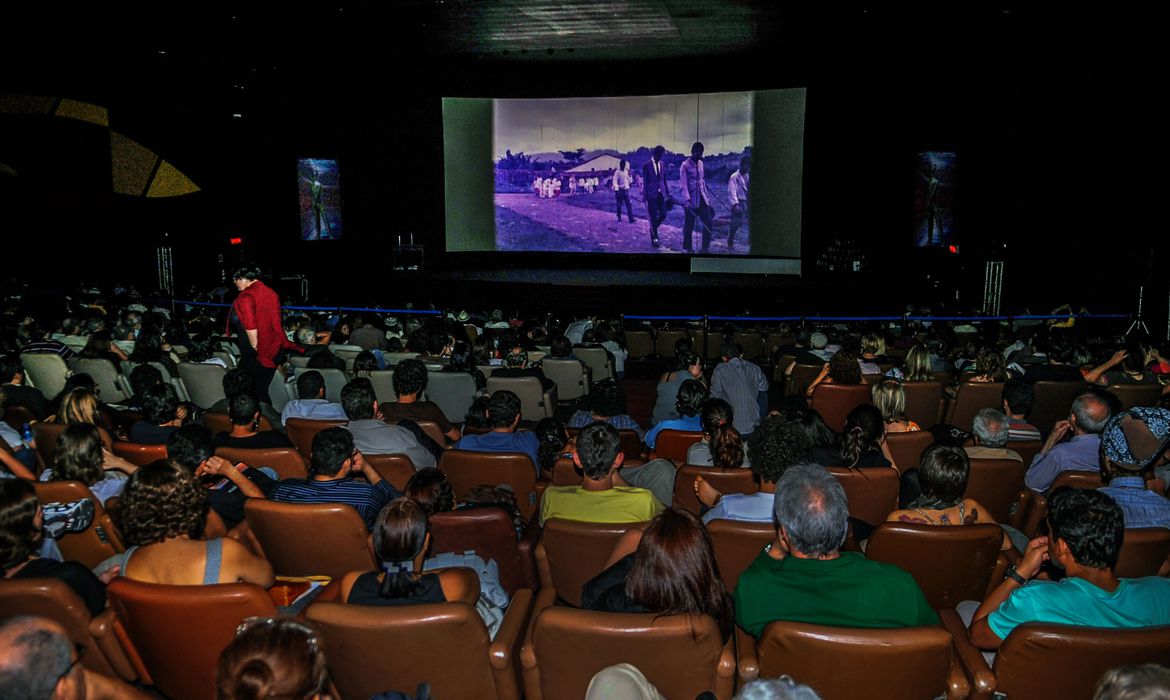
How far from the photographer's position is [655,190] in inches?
746

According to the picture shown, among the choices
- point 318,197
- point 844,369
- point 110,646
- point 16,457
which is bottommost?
point 110,646

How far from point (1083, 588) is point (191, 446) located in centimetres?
374

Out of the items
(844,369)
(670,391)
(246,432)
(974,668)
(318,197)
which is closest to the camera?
(974,668)

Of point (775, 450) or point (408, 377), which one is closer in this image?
point (775, 450)

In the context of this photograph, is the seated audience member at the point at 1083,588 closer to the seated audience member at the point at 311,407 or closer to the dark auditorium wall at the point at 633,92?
the seated audience member at the point at 311,407

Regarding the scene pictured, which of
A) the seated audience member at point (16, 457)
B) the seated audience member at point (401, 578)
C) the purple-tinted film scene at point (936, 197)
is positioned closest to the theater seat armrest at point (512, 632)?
the seated audience member at point (401, 578)

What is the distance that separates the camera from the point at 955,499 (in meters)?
3.61

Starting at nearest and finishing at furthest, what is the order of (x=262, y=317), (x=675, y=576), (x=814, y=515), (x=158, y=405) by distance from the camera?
1. (x=675, y=576)
2. (x=814, y=515)
3. (x=158, y=405)
4. (x=262, y=317)

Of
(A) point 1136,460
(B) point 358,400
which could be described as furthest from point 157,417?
(A) point 1136,460

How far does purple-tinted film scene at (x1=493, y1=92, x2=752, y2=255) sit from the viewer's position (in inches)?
728

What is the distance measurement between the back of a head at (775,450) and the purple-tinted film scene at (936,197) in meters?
15.0

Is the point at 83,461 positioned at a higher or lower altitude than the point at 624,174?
lower

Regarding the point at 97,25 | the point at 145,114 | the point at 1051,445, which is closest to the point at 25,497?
the point at 1051,445

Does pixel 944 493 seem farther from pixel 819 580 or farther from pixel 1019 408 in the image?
pixel 1019 408
